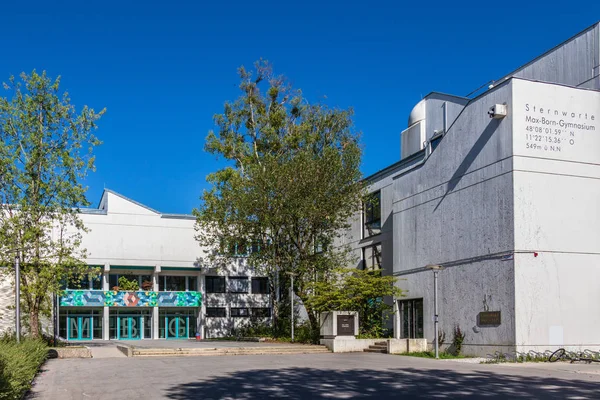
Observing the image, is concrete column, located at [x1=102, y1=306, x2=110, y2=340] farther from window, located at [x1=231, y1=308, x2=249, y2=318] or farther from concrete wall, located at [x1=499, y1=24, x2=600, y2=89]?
concrete wall, located at [x1=499, y1=24, x2=600, y2=89]

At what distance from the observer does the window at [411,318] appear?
1133 inches

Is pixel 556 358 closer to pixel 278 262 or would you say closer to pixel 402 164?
pixel 402 164

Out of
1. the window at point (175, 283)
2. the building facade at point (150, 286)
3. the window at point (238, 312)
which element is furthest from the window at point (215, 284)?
the window at point (175, 283)

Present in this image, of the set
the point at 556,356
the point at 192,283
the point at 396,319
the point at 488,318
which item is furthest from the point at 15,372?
the point at 192,283

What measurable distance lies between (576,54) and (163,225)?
102 ft

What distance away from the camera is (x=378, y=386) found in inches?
587

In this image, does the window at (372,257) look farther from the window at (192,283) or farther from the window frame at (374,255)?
the window at (192,283)

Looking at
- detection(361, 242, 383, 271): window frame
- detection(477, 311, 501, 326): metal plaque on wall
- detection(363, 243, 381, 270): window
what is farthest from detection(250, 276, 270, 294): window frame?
detection(477, 311, 501, 326): metal plaque on wall

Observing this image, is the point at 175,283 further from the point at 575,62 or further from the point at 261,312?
the point at 575,62

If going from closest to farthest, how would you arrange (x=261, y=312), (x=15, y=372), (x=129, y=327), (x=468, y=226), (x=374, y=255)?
(x=15, y=372), (x=468, y=226), (x=374, y=255), (x=129, y=327), (x=261, y=312)

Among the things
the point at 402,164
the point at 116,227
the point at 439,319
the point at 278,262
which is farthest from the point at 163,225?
the point at 439,319

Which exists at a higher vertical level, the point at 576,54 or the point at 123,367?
the point at 576,54

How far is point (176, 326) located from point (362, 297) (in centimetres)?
2359

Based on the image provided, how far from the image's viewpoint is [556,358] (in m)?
22.2
